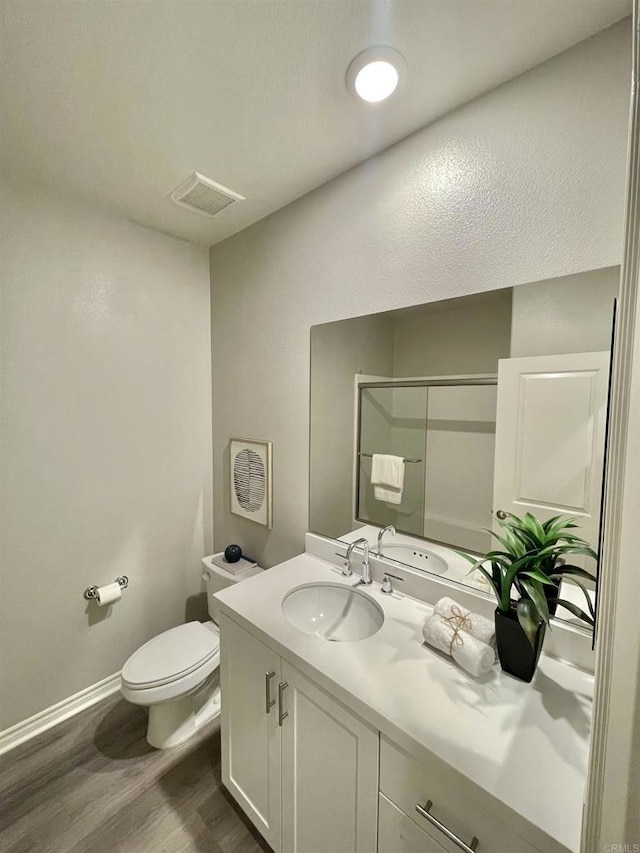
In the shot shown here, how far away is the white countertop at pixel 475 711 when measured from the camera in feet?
2.13

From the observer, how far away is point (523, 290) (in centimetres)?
109

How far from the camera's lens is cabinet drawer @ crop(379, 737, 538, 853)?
667mm

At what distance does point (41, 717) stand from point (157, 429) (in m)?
1.43

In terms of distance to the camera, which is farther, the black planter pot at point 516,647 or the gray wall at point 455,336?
the gray wall at point 455,336

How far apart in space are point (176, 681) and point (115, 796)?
0.43 meters

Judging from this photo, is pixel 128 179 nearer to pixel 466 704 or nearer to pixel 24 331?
pixel 24 331

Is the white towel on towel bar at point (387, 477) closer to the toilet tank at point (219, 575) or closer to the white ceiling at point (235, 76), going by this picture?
the toilet tank at point (219, 575)

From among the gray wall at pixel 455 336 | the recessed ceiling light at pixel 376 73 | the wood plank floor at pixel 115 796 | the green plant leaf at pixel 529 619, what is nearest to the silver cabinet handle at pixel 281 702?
the wood plank floor at pixel 115 796

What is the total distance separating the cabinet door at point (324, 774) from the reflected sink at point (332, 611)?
12.5 inches

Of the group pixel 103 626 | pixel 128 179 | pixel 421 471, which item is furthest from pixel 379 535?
pixel 128 179

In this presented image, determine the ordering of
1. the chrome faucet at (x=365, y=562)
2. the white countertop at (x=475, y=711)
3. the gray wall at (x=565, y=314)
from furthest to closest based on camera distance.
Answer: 1. the chrome faucet at (x=365, y=562)
2. the gray wall at (x=565, y=314)
3. the white countertop at (x=475, y=711)

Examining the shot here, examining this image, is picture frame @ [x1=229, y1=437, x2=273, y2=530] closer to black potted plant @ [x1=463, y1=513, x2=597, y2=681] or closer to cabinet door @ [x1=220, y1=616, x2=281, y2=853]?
cabinet door @ [x1=220, y1=616, x2=281, y2=853]

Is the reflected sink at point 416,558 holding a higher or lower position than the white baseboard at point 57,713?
higher

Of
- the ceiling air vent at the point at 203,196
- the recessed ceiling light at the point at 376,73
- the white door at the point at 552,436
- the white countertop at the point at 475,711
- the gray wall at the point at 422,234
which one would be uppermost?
the recessed ceiling light at the point at 376,73
